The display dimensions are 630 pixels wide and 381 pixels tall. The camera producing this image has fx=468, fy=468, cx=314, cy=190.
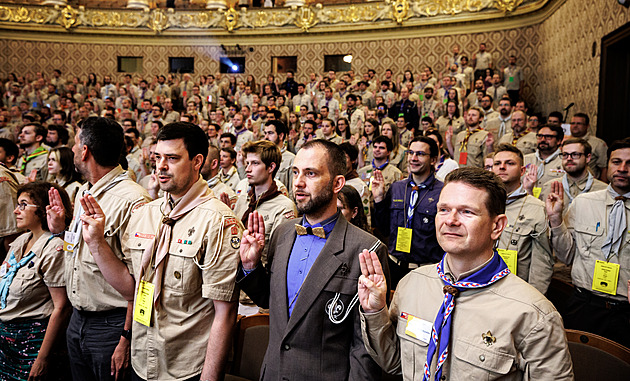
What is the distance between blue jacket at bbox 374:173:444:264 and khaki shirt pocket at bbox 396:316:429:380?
182 centimetres

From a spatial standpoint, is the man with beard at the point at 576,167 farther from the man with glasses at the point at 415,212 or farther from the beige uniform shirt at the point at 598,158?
the beige uniform shirt at the point at 598,158

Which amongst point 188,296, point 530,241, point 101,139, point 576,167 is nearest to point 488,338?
point 188,296

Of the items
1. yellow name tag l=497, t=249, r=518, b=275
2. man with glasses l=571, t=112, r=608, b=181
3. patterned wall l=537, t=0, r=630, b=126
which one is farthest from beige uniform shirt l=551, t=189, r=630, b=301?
patterned wall l=537, t=0, r=630, b=126

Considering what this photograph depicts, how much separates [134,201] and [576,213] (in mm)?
2585

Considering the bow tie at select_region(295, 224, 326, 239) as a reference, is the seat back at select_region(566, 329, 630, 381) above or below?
below

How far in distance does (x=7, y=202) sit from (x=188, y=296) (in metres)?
2.92

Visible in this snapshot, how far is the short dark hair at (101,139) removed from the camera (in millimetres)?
2354

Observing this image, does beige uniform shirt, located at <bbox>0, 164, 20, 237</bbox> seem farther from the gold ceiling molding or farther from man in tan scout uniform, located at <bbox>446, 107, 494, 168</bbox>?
the gold ceiling molding

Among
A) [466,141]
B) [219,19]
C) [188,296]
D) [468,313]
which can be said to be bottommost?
[188,296]

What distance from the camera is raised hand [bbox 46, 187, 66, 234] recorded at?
251cm

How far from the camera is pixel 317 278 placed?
5.66ft

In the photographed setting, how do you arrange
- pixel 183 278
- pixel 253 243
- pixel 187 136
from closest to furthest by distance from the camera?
1. pixel 253 243
2. pixel 183 278
3. pixel 187 136

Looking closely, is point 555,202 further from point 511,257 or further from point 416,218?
point 416,218

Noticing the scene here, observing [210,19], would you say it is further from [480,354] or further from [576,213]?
[480,354]
